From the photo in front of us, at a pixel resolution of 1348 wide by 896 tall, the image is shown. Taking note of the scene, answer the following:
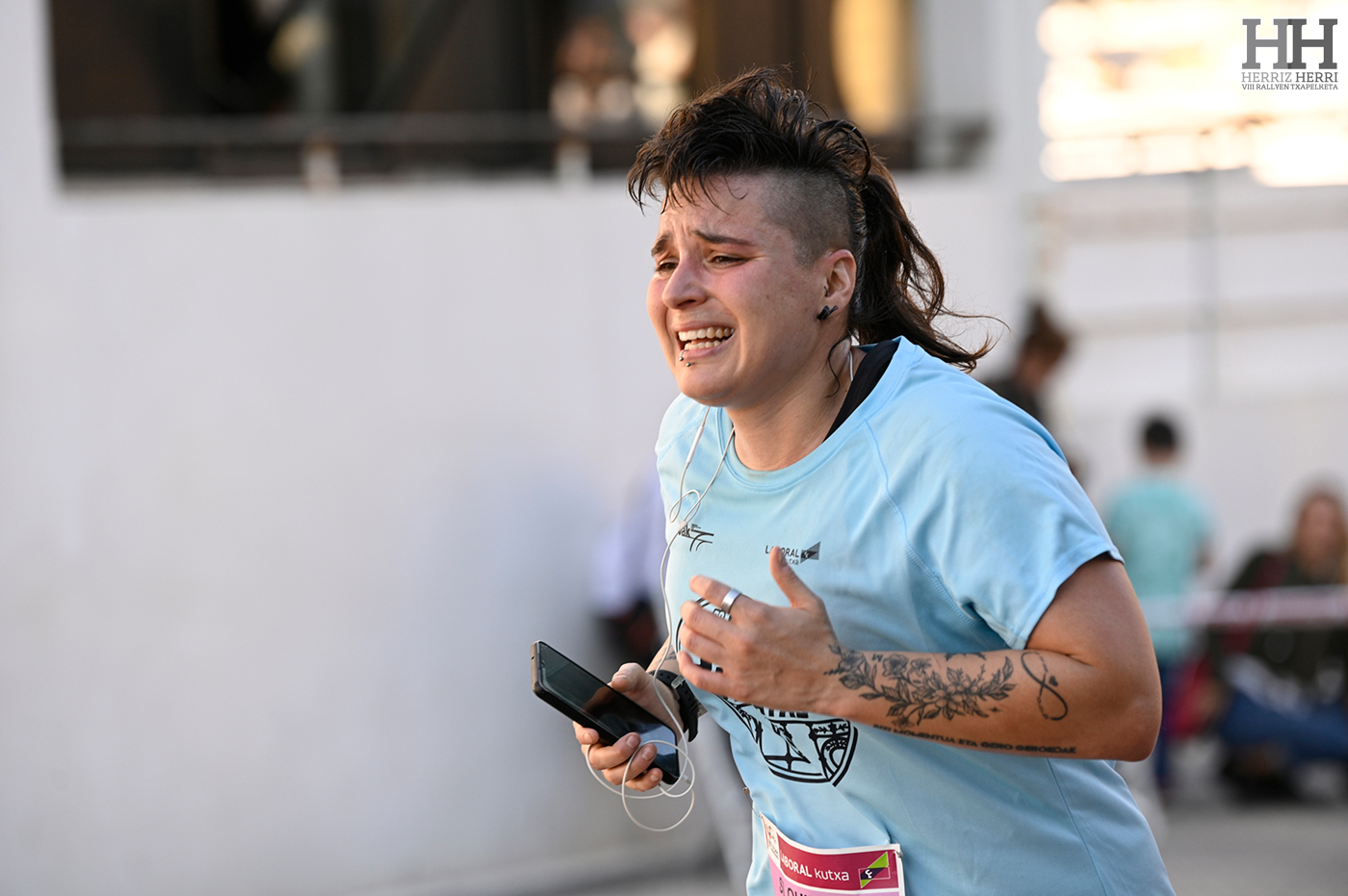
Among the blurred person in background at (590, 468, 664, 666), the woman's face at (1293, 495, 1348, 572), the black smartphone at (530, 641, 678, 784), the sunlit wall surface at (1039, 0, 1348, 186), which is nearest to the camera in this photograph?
the black smartphone at (530, 641, 678, 784)

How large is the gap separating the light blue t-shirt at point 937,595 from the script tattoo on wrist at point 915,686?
0.08 meters

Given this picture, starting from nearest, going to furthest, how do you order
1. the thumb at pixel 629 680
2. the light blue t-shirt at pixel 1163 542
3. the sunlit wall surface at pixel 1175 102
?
1. the thumb at pixel 629 680
2. the light blue t-shirt at pixel 1163 542
3. the sunlit wall surface at pixel 1175 102

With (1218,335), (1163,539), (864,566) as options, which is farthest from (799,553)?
(1218,335)

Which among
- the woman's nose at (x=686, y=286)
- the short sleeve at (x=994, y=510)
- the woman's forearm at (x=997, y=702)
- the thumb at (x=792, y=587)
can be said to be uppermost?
the woman's nose at (x=686, y=286)

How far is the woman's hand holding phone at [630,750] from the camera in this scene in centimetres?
212

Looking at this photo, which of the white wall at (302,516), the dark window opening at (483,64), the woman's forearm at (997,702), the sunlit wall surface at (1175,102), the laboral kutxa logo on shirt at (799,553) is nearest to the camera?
the woman's forearm at (997,702)

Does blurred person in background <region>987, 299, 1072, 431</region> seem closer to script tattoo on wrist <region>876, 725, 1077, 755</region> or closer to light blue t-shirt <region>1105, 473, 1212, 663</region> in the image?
light blue t-shirt <region>1105, 473, 1212, 663</region>

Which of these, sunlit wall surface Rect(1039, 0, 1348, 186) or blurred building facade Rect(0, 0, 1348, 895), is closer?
blurred building facade Rect(0, 0, 1348, 895)

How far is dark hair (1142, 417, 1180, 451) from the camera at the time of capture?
A: 631cm

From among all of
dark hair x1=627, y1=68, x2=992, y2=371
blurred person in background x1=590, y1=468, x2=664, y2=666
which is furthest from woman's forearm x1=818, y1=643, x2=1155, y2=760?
blurred person in background x1=590, y1=468, x2=664, y2=666

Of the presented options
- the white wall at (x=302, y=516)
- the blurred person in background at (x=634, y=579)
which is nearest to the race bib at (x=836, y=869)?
the blurred person in background at (x=634, y=579)

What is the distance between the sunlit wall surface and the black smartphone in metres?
5.09

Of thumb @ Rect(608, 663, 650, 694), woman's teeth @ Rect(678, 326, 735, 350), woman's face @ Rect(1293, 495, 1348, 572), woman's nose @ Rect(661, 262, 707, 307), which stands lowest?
woman's face @ Rect(1293, 495, 1348, 572)

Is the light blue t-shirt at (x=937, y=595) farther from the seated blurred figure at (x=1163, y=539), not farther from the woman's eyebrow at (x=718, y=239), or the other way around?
the seated blurred figure at (x=1163, y=539)
